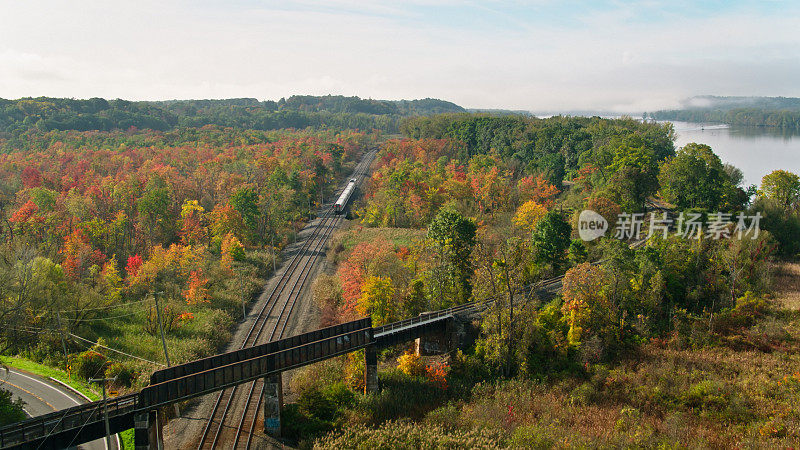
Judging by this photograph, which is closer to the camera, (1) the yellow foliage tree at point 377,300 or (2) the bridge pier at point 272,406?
(2) the bridge pier at point 272,406

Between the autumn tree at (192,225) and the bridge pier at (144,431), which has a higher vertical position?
the autumn tree at (192,225)

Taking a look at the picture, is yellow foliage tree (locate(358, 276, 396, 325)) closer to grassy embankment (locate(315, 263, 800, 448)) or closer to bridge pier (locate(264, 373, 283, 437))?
grassy embankment (locate(315, 263, 800, 448))

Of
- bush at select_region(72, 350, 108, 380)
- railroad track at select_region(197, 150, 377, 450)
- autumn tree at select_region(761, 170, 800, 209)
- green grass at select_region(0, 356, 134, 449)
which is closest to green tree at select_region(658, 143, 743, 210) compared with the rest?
autumn tree at select_region(761, 170, 800, 209)

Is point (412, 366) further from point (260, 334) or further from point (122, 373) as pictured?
point (122, 373)

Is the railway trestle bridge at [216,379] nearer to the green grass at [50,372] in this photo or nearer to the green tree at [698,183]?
the green grass at [50,372]

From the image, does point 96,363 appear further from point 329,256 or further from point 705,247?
point 705,247

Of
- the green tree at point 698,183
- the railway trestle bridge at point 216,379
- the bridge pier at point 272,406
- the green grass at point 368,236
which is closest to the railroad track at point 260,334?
the bridge pier at point 272,406

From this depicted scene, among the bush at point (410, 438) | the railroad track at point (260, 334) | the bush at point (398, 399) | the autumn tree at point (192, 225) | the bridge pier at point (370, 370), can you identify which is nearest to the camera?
the bush at point (410, 438)

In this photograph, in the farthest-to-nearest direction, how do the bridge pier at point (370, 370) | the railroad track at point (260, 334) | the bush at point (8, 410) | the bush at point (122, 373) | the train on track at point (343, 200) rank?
1. the train on track at point (343, 200)
2. the bush at point (122, 373)
3. the bridge pier at point (370, 370)
4. the railroad track at point (260, 334)
5. the bush at point (8, 410)

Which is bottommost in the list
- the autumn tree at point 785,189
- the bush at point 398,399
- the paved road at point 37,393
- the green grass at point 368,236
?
the paved road at point 37,393
